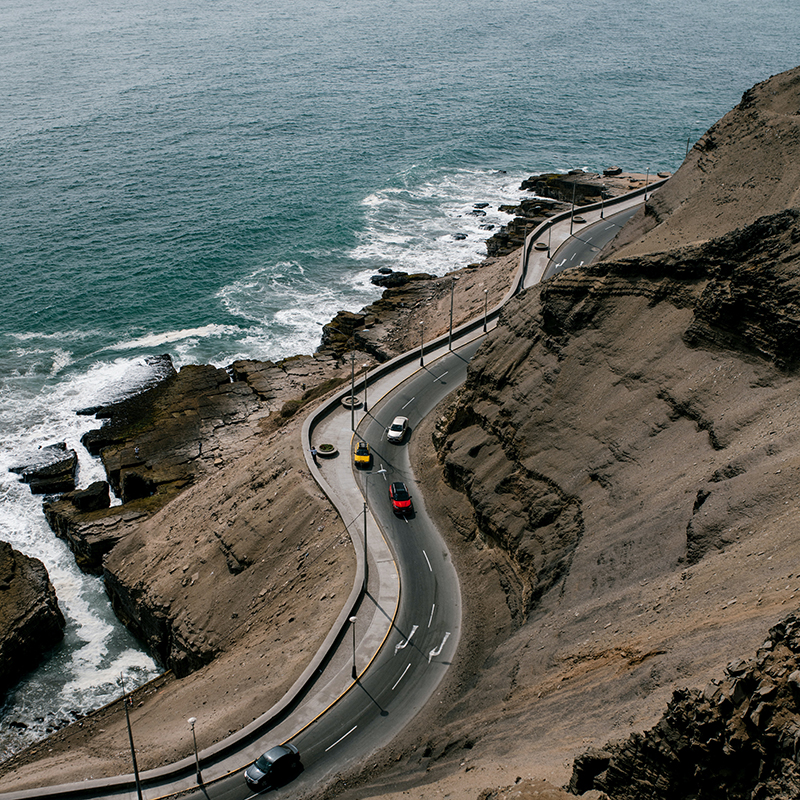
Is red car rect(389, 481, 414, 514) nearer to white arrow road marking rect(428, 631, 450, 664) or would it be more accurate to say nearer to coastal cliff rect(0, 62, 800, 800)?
coastal cliff rect(0, 62, 800, 800)

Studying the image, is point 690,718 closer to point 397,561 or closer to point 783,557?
point 783,557

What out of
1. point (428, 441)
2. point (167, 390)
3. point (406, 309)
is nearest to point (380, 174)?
point (406, 309)

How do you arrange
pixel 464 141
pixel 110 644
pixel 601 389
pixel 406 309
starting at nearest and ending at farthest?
pixel 601 389 < pixel 110 644 < pixel 406 309 < pixel 464 141

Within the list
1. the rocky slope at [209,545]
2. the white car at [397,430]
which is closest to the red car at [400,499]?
the rocky slope at [209,545]

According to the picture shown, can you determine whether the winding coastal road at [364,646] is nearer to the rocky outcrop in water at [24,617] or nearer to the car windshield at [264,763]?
the car windshield at [264,763]

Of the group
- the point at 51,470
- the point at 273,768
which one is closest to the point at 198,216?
the point at 51,470
